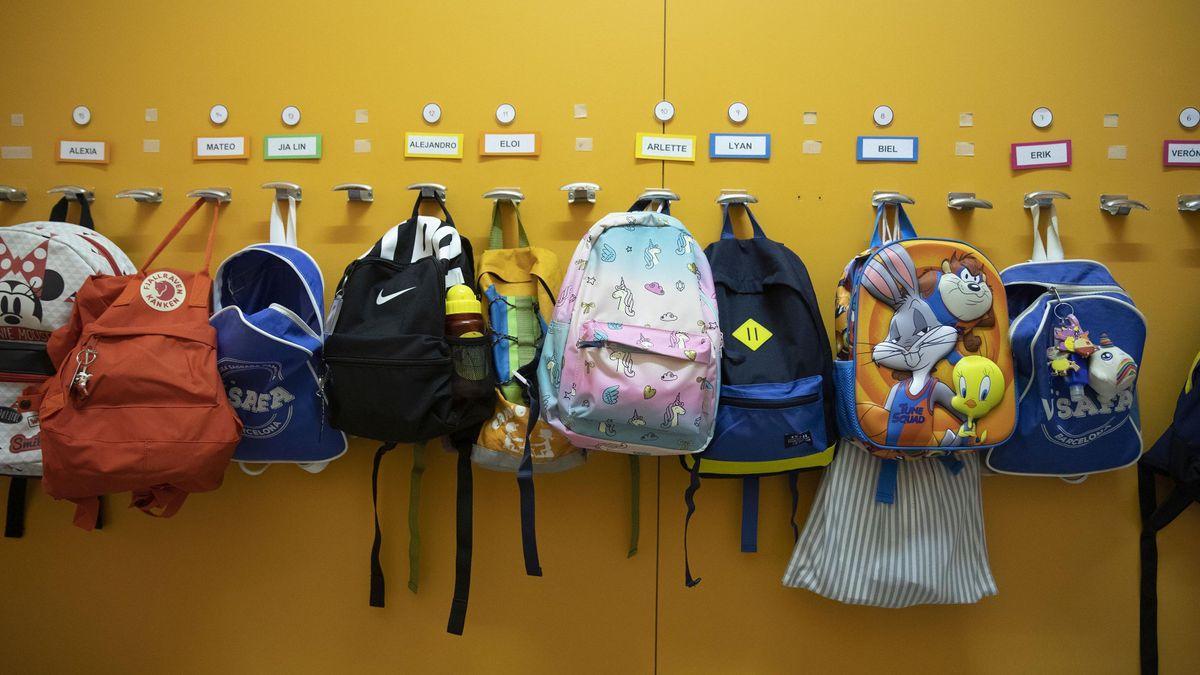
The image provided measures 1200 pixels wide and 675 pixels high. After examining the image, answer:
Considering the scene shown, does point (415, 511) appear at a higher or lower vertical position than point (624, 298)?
lower

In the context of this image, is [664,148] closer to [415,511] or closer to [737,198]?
[737,198]

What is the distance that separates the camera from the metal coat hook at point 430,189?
53.5 inches

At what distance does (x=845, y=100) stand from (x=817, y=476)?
0.86m

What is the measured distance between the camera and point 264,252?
131cm

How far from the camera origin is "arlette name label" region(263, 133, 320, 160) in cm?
145

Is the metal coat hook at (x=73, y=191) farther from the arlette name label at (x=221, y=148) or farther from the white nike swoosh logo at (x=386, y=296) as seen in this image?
the white nike swoosh logo at (x=386, y=296)

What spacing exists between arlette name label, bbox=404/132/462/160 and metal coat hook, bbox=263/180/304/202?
0.27 metres

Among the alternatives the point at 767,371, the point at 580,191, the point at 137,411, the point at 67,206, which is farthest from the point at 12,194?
the point at 767,371

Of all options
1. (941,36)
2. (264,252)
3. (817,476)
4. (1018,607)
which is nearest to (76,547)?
(264,252)

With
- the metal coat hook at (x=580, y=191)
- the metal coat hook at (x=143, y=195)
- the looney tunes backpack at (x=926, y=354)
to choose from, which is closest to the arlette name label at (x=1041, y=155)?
the looney tunes backpack at (x=926, y=354)

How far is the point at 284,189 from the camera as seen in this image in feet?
4.68

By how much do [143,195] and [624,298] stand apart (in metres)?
1.15

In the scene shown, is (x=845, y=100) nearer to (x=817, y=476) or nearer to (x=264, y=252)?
(x=817, y=476)

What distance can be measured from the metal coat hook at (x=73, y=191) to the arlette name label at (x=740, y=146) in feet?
4.79
